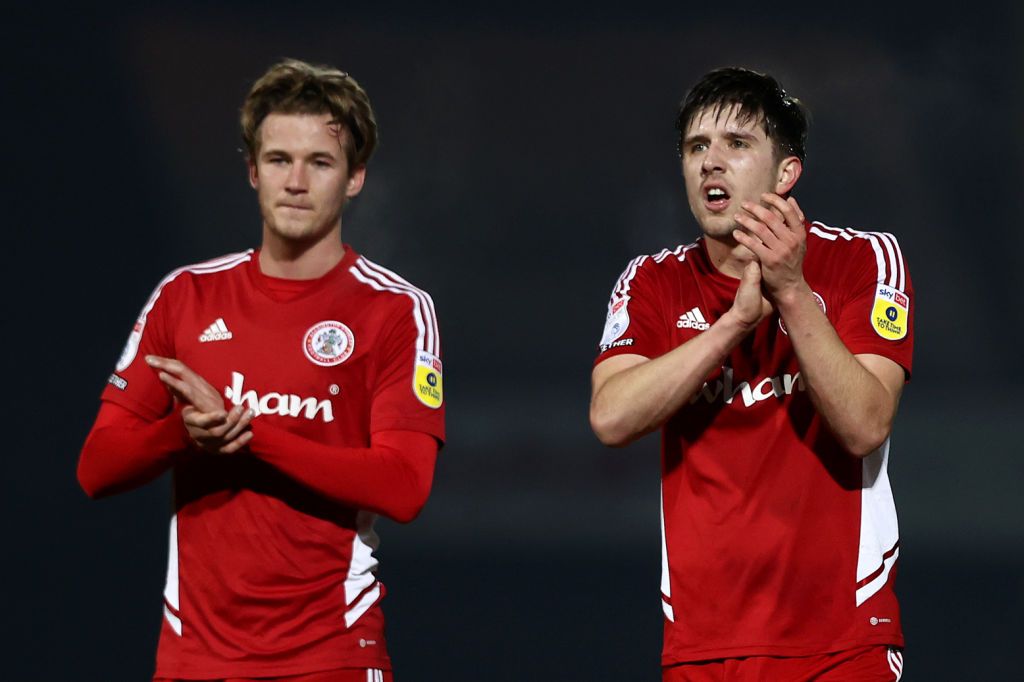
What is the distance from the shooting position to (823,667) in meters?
2.47

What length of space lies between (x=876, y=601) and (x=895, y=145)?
8.65 feet

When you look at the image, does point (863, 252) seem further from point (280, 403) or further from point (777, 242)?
point (280, 403)

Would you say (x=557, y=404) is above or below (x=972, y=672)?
above

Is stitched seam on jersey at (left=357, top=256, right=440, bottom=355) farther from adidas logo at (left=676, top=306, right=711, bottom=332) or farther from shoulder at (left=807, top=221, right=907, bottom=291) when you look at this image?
shoulder at (left=807, top=221, right=907, bottom=291)

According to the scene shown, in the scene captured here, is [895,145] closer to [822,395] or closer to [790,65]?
[790,65]

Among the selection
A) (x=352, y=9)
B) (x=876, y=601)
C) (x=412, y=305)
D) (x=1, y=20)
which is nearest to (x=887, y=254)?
(x=876, y=601)

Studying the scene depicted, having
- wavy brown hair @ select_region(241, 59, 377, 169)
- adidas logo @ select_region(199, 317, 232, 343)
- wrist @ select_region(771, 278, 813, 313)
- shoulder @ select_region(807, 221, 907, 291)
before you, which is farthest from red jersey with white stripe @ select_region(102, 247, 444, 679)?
shoulder @ select_region(807, 221, 907, 291)

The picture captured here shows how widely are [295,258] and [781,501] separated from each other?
1.01 m

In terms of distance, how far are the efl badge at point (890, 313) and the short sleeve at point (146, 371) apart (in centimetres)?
130

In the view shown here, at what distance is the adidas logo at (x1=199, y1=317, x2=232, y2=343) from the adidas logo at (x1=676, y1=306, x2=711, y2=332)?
0.85m

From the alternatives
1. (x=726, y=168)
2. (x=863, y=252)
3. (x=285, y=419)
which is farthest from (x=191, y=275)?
(x=863, y=252)

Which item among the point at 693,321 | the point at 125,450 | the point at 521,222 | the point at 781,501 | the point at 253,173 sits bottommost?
the point at 781,501

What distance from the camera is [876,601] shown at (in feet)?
8.25

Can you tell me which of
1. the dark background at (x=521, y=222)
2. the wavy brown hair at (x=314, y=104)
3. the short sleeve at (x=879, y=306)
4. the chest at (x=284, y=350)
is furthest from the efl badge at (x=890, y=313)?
the dark background at (x=521, y=222)
